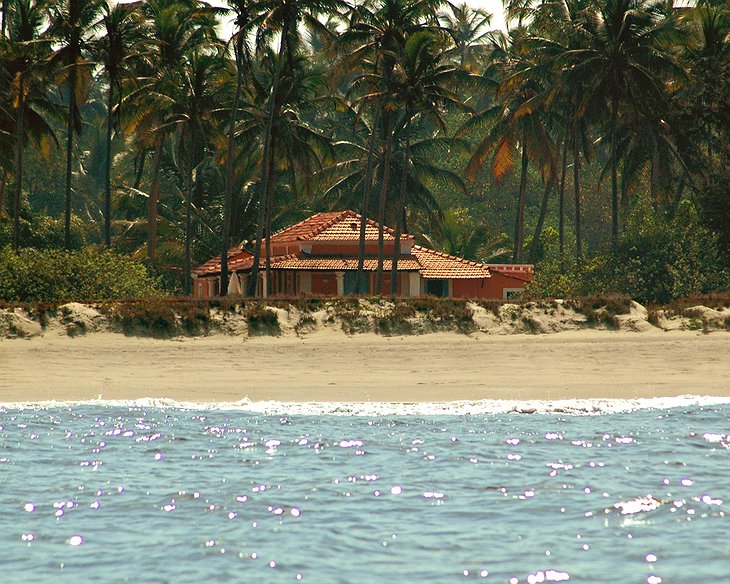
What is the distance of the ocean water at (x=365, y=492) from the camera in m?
8.77

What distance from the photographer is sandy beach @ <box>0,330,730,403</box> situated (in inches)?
717

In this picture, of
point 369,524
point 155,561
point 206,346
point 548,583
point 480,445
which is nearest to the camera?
point 548,583

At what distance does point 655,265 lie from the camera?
3444 centimetres

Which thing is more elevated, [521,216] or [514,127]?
[514,127]

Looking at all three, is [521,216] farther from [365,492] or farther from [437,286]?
[365,492]

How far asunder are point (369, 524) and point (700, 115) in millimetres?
34481

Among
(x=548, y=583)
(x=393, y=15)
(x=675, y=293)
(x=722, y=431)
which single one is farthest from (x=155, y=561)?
(x=393, y=15)

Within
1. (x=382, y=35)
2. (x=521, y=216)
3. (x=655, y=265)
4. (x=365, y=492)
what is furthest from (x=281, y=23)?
(x=365, y=492)

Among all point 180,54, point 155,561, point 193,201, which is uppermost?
point 180,54

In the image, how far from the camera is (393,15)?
39.9 meters

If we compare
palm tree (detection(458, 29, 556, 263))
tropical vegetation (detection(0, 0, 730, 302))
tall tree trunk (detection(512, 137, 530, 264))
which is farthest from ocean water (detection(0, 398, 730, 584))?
tall tree trunk (detection(512, 137, 530, 264))

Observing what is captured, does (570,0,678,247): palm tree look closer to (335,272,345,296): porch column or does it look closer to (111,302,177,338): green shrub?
(335,272,345,296): porch column

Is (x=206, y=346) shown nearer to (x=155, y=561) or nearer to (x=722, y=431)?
(x=722, y=431)

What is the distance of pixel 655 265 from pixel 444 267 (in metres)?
12.7
